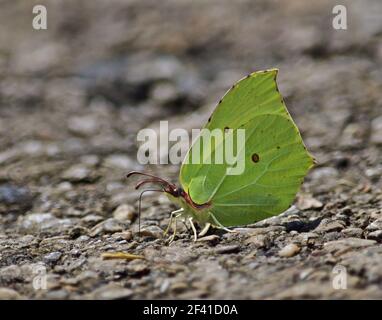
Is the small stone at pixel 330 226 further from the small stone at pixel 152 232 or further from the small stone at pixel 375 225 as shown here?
the small stone at pixel 152 232

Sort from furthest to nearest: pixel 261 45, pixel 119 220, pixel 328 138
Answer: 1. pixel 261 45
2. pixel 328 138
3. pixel 119 220

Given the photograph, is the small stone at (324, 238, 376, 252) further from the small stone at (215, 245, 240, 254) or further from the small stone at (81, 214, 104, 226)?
the small stone at (81, 214, 104, 226)

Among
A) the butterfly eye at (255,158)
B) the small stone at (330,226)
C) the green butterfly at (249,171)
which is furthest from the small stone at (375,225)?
the butterfly eye at (255,158)

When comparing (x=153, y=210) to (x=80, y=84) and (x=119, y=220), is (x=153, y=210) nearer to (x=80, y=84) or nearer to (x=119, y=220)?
(x=119, y=220)

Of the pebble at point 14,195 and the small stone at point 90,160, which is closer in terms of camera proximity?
the pebble at point 14,195

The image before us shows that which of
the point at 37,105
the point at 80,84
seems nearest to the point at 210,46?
the point at 80,84

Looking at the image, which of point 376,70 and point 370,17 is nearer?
point 376,70
